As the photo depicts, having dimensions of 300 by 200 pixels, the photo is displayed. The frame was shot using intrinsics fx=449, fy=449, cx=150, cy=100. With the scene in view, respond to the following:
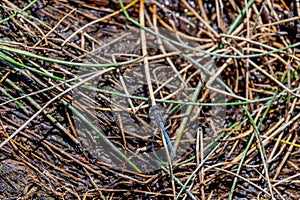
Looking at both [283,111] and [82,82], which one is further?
[283,111]

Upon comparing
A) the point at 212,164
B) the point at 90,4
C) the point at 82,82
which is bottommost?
the point at 212,164

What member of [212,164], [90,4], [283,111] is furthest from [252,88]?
[90,4]

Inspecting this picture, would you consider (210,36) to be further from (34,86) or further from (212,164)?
(34,86)

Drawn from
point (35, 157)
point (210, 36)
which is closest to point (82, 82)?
point (35, 157)

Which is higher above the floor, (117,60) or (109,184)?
(117,60)

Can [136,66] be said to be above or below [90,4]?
below

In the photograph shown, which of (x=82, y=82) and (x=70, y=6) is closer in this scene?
(x=82, y=82)

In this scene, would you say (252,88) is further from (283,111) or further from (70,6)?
(70,6)

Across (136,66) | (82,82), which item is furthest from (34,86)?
(136,66)

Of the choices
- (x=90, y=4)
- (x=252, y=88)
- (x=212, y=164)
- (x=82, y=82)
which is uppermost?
(x=90, y=4)
